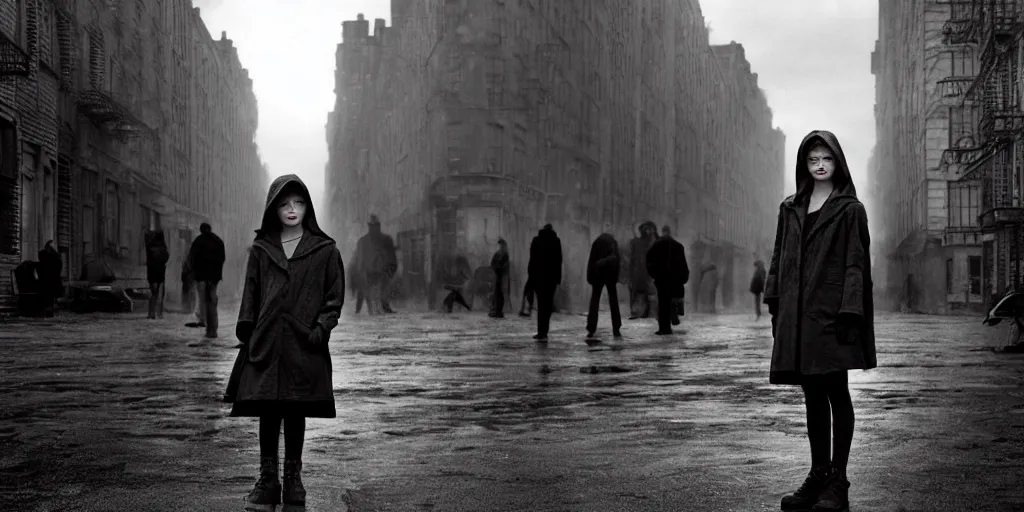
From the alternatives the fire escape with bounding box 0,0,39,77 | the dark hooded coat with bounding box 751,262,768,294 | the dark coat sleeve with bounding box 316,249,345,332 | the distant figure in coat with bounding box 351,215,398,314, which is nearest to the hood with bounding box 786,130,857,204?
the dark coat sleeve with bounding box 316,249,345,332

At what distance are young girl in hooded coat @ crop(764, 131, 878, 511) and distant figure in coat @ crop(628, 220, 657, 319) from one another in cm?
1707

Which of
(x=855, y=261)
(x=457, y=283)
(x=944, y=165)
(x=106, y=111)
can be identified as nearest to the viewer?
(x=855, y=261)

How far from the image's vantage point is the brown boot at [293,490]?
220 inches

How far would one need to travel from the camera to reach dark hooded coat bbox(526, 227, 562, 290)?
18672 millimetres

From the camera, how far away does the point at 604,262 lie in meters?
18.8

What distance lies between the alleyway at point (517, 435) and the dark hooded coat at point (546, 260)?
344cm

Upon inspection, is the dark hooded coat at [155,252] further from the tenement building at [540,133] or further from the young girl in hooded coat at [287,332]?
the young girl in hooded coat at [287,332]

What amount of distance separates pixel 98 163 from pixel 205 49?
35.1m

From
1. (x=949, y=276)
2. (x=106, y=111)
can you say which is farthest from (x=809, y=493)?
(x=949, y=276)

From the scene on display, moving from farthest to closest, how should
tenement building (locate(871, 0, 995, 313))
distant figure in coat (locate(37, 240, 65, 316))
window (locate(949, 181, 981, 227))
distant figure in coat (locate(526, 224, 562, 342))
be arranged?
window (locate(949, 181, 981, 227))
tenement building (locate(871, 0, 995, 313))
distant figure in coat (locate(37, 240, 65, 316))
distant figure in coat (locate(526, 224, 562, 342))

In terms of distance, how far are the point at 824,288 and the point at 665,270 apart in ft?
48.8

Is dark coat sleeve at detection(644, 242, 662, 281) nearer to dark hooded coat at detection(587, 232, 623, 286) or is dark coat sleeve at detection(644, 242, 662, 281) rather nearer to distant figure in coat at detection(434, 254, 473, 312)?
dark hooded coat at detection(587, 232, 623, 286)

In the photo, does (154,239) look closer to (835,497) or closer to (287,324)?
(287,324)

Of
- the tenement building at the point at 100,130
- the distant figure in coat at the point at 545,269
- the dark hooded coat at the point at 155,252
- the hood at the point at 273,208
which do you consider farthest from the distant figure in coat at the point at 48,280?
the hood at the point at 273,208
